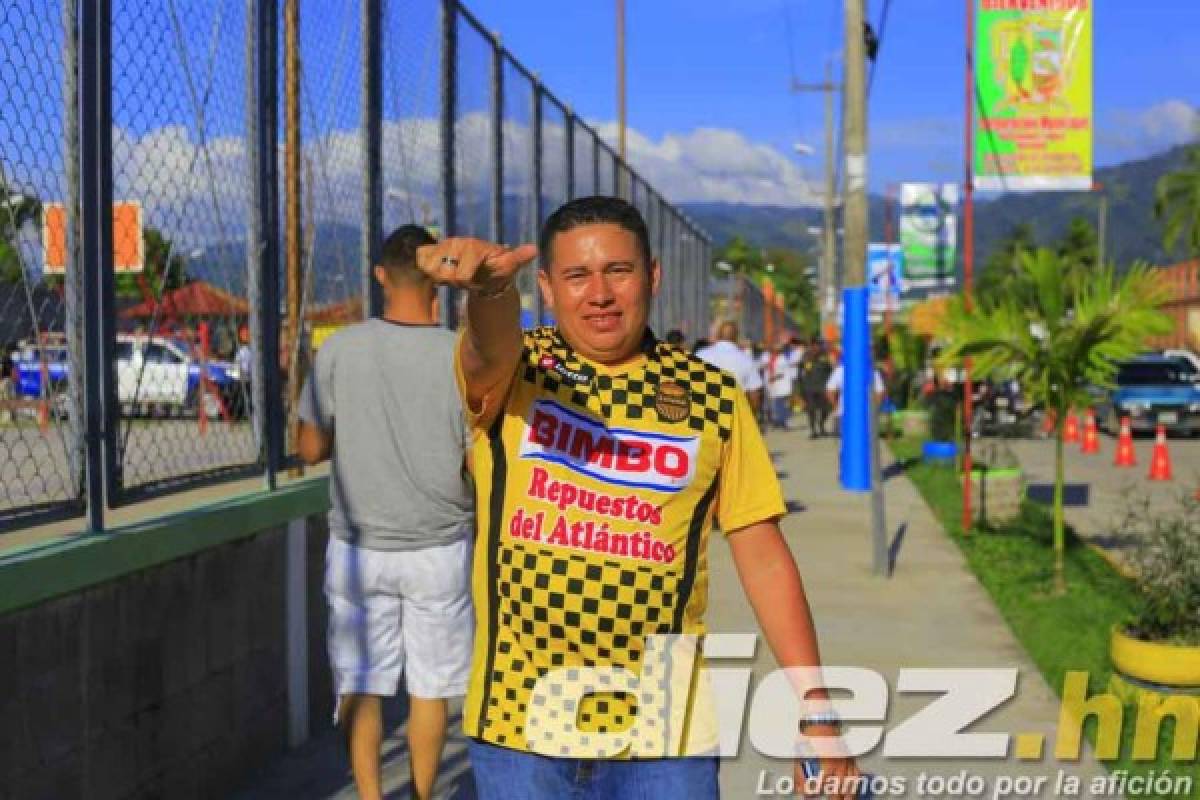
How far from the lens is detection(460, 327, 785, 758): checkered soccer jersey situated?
2.88 meters

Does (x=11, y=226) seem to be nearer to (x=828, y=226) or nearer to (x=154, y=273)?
(x=154, y=273)

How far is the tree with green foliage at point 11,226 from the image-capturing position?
416 cm

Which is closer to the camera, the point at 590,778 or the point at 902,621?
the point at 590,778

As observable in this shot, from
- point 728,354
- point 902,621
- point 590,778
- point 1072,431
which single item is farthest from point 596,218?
point 1072,431

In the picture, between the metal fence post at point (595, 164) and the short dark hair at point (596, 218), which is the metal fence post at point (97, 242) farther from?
the metal fence post at point (595, 164)

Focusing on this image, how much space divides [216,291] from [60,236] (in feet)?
4.21

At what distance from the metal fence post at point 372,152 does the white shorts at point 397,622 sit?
258cm

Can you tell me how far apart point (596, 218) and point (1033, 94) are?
11.7 m

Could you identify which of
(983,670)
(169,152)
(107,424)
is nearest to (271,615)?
(107,424)

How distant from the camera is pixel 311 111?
6.77m

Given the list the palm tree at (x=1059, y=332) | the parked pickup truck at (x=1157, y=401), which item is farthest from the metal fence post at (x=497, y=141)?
the parked pickup truck at (x=1157, y=401)

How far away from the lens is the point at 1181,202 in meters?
45.7

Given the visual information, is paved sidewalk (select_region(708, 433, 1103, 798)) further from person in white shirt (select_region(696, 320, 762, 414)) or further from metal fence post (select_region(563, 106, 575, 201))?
metal fence post (select_region(563, 106, 575, 201))

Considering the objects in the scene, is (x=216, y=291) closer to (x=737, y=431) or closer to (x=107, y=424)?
(x=107, y=424)
